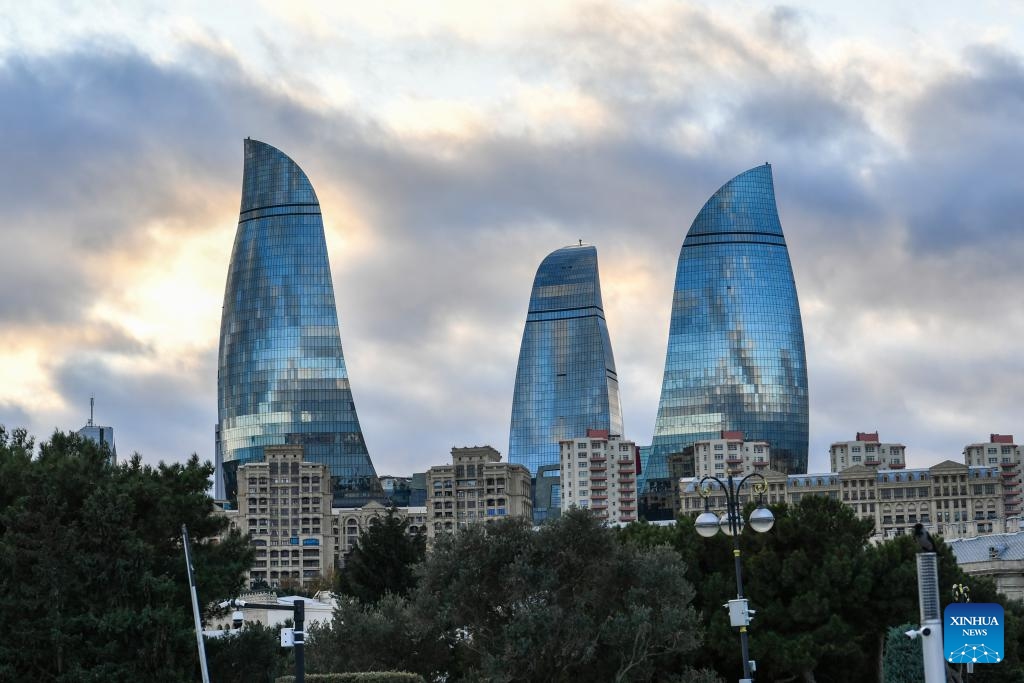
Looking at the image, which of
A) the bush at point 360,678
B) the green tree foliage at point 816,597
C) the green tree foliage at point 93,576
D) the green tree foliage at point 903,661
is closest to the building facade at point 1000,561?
the green tree foliage at point 816,597

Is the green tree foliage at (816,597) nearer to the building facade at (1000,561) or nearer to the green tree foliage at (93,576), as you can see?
the green tree foliage at (93,576)

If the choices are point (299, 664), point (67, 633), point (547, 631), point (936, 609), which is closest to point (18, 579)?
point (67, 633)

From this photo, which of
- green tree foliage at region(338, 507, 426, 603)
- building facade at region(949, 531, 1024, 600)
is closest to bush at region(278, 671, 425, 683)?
green tree foliage at region(338, 507, 426, 603)

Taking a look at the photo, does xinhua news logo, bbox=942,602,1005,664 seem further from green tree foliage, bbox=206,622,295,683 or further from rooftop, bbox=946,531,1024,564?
rooftop, bbox=946,531,1024,564

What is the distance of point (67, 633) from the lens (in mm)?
65875

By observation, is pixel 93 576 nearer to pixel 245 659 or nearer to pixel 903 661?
pixel 245 659

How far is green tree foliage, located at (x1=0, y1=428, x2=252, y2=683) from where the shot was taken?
65.6m

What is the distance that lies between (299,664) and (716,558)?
42941 mm

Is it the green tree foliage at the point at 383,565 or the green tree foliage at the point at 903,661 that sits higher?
the green tree foliage at the point at 383,565

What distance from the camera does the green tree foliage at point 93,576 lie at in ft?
215

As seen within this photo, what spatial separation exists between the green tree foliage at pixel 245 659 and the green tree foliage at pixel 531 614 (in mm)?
2609

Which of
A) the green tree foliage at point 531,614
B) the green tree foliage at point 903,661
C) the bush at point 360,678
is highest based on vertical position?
the green tree foliage at point 531,614

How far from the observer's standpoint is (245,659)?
70.6 meters

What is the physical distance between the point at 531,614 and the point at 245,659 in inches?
568
